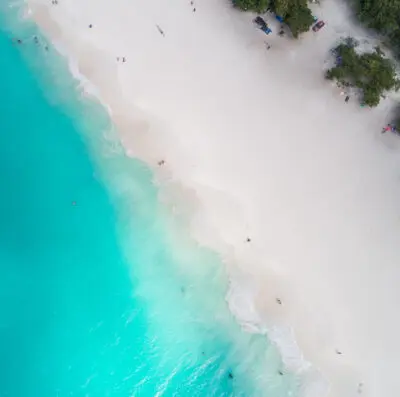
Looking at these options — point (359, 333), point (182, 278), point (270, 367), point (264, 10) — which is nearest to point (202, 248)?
point (182, 278)

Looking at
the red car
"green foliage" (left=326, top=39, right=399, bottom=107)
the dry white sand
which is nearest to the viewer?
"green foliage" (left=326, top=39, right=399, bottom=107)

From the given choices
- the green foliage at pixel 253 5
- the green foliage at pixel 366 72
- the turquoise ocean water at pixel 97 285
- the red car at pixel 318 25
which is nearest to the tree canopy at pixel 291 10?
the green foliage at pixel 253 5

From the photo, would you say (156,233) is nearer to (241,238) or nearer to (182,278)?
(182,278)

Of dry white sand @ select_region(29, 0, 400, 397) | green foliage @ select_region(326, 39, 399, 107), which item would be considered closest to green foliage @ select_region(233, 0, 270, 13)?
dry white sand @ select_region(29, 0, 400, 397)

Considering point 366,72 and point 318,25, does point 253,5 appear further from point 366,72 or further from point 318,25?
point 366,72

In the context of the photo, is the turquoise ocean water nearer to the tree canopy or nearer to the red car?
the tree canopy
